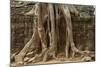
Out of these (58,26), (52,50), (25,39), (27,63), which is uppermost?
(58,26)

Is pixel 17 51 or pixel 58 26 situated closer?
pixel 17 51

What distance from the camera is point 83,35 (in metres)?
2.40

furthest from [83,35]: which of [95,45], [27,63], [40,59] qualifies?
[27,63]

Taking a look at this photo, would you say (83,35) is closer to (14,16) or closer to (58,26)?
(58,26)

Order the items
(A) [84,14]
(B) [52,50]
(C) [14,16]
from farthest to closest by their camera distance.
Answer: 1. (A) [84,14]
2. (B) [52,50]
3. (C) [14,16]

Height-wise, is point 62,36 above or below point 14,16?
below

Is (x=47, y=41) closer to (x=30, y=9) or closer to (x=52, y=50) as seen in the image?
(x=52, y=50)

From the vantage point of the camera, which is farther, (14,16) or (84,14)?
(84,14)

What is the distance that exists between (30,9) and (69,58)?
0.78 meters

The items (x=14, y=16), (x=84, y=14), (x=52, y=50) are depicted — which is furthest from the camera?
(x=84, y=14)

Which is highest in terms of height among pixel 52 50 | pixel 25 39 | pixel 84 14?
pixel 84 14

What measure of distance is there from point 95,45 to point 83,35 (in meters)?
0.22

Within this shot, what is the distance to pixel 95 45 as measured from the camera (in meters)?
2.46

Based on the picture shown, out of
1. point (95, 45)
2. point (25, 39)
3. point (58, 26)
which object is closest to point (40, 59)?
point (25, 39)
